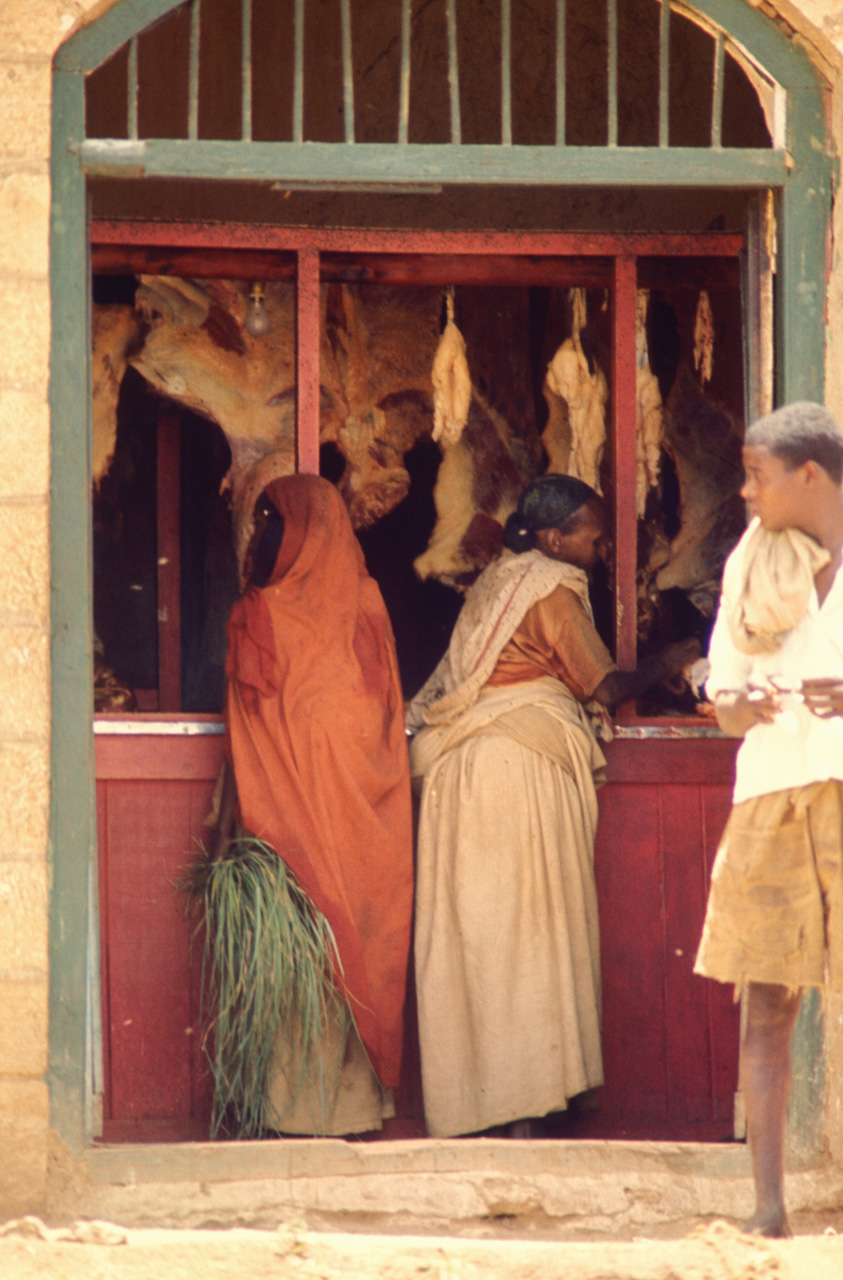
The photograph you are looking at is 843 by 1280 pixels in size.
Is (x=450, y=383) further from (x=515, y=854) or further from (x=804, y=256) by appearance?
(x=515, y=854)

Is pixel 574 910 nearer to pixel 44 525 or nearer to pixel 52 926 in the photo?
pixel 52 926

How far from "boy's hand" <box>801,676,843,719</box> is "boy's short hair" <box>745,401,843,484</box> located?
0.47m

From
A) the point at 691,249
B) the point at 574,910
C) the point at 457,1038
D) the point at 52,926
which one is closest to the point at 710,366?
the point at 691,249

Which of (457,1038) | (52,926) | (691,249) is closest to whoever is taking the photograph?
(52,926)

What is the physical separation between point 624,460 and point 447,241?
951 millimetres

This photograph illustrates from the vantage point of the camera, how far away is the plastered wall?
13.7ft

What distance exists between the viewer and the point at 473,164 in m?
4.39

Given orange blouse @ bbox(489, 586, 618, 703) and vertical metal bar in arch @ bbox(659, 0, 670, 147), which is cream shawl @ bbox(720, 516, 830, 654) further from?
orange blouse @ bbox(489, 586, 618, 703)

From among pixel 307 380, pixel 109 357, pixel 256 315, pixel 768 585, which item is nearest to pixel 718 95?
Result: pixel 307 380

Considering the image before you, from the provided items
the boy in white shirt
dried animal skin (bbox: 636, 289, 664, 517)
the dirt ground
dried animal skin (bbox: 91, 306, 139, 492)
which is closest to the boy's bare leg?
the boy in white shirt

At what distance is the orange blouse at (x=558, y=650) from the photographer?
513cm

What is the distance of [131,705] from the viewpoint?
18.1ft

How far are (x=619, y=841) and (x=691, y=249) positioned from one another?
2.00 metres

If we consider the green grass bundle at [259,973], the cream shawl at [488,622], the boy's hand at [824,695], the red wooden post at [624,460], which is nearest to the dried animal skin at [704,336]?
the red wooden post at [624,460]
